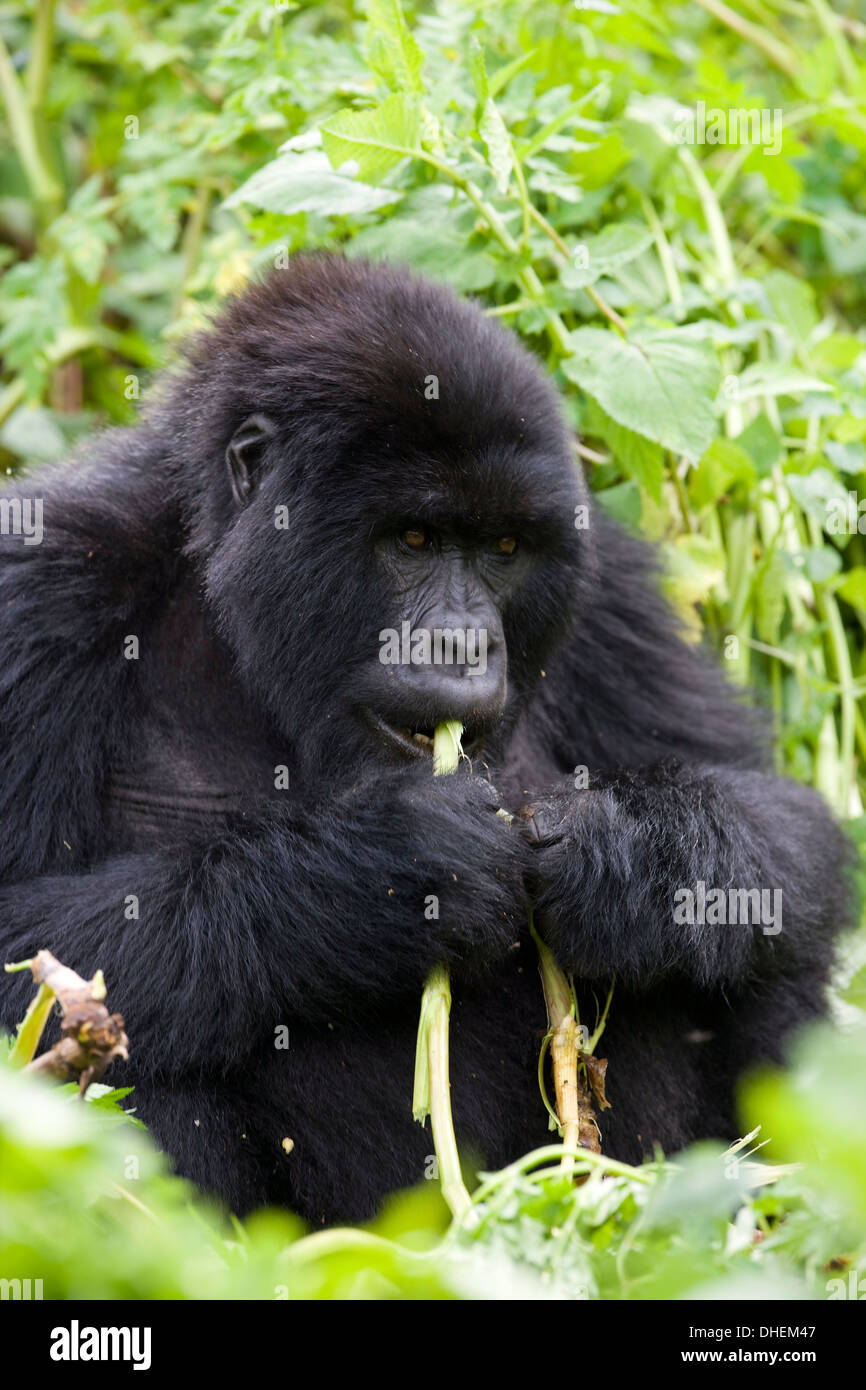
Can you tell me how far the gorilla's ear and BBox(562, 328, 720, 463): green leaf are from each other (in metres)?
1.00

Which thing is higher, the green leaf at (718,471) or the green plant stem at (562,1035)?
the green leaf at (718,471)

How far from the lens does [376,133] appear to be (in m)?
3.83

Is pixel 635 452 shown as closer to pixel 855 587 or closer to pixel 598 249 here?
pixel 598 249

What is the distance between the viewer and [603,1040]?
11.7 feet

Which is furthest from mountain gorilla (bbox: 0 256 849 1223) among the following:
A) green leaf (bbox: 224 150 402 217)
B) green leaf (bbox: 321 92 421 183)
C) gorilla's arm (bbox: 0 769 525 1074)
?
green leaf (bbox: 224 150 402 217)

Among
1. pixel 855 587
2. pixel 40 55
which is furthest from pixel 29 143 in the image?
pixel 855 587

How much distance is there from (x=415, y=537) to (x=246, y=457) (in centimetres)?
43

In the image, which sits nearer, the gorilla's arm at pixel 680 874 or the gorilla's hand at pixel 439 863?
the gorilla's hand at pixel 439 863

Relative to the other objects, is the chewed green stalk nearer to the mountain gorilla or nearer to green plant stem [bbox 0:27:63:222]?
the mountain gorilla

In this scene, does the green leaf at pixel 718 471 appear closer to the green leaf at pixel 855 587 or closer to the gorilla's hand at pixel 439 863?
the green leaf at pixel 855 587

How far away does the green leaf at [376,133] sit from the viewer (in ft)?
12.4

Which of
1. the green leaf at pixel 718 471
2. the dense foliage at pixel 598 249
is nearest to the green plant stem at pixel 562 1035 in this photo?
the dense foliage at pixel 598 249

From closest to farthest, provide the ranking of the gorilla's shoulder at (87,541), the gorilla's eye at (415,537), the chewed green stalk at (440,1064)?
the chewed green stalk at (440,1064), the gorilla's eye at (415,537), the gorilla's shoulder at (87,541)
